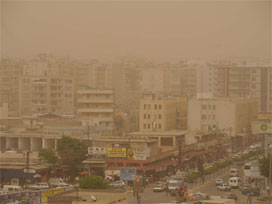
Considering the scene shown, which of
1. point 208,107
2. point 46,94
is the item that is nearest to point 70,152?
point 208,107

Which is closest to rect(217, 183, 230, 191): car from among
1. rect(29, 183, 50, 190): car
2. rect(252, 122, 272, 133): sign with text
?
rect(29, 183, 50, 190): car

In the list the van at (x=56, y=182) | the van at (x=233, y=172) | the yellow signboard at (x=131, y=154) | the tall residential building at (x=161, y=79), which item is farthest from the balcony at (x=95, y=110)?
the tall residential building at (x=161, y=79)

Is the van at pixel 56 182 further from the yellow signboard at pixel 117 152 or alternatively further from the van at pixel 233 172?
the van at pixel 233 172

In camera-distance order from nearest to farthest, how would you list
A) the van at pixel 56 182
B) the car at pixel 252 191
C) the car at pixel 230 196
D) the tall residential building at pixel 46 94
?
the car at pixel 230 196, the car at pixel 252 191, the van at pixel 56 182, the tall residential building at pixel 46 94

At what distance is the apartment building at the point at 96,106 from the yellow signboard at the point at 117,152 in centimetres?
309

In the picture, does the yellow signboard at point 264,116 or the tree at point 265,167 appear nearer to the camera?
the tree at point 265,167

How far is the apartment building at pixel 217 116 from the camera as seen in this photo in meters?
14.0

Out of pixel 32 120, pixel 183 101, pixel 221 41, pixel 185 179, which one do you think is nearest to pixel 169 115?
pixel 183 101

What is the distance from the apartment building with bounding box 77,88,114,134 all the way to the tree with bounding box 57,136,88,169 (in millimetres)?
3377

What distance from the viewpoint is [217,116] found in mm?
14172

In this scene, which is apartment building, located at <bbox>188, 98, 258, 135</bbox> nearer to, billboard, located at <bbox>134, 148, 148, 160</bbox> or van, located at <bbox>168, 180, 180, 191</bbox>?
billboard, located at <bbox>134, 148, 148, 160</bbox>

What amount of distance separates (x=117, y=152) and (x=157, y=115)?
3.17 m

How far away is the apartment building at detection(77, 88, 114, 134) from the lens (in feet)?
45.0

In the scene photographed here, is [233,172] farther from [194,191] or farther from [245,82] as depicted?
[245,82]
